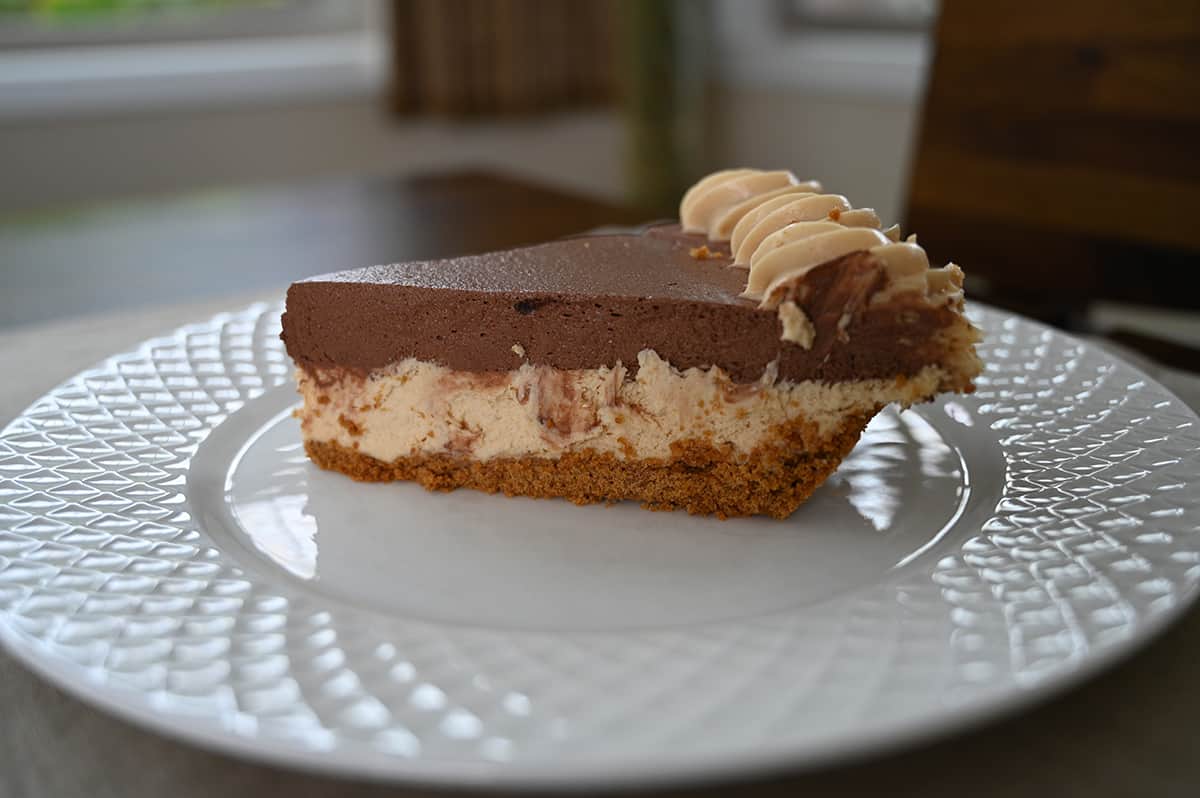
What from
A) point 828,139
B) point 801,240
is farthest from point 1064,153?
point 828,139

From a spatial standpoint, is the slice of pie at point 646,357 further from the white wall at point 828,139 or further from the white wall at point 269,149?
the white wall at point 269,149

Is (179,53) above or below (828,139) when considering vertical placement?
above

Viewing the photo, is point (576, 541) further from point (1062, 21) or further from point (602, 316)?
point (1062, 21)

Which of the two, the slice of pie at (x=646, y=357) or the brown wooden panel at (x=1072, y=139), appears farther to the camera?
the brown wooden panel at (x=1072, y=139)

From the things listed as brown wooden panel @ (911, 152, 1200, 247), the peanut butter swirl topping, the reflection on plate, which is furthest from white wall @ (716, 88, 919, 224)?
the reflection on plate

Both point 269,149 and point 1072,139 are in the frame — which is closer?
point 1072,139

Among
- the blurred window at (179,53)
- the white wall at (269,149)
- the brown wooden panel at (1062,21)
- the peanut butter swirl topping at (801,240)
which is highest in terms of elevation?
the brown wooden panel at (1062,21)

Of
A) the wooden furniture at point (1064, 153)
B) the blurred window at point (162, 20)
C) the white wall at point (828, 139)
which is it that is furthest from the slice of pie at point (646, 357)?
the blurred window at point (162, 20)
